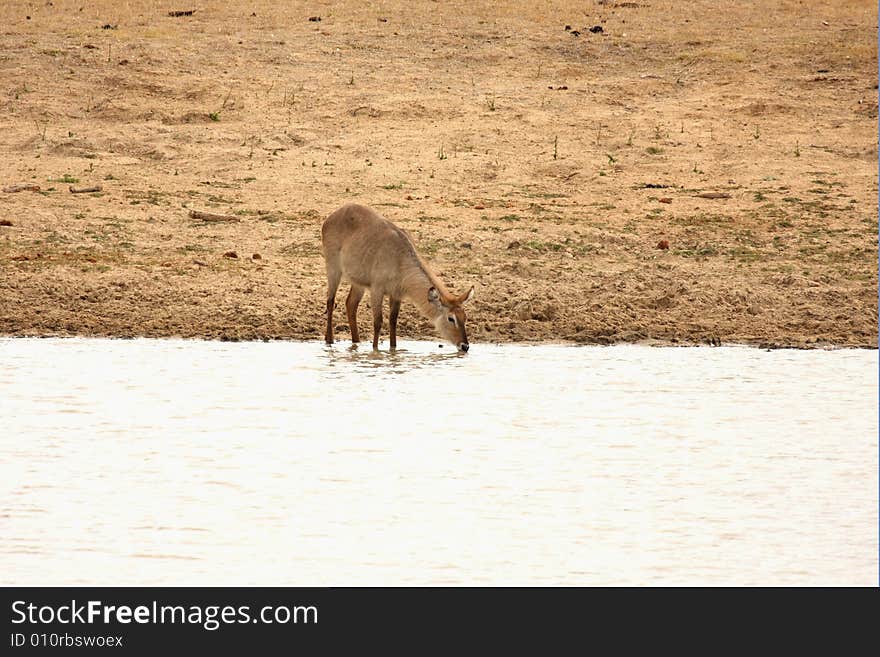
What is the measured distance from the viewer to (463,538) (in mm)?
7188

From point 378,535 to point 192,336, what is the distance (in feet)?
22.0

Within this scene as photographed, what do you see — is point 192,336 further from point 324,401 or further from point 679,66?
point 679,66

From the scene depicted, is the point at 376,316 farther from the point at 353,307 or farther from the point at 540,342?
the point at 540,342

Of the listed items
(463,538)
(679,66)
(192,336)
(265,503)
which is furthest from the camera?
(679,66)

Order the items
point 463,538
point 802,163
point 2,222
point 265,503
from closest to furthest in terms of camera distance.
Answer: point 463,538, point 265,503, point 2,222, point 802,163

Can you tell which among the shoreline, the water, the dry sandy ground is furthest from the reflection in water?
the dry sandy ground

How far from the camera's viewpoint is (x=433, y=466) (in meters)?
8.75

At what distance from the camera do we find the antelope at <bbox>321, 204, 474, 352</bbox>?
13.1 metres

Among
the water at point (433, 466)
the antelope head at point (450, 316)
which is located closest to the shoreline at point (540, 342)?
the water at point (433, 466)

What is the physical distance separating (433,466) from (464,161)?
9952 millimetres

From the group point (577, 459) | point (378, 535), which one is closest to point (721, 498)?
point (577, 459)

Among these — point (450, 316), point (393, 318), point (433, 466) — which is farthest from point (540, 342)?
point (433, 466)

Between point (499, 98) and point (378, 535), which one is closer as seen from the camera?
point (378, 535)

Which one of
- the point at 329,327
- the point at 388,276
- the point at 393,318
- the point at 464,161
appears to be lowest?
the point at 329,327
